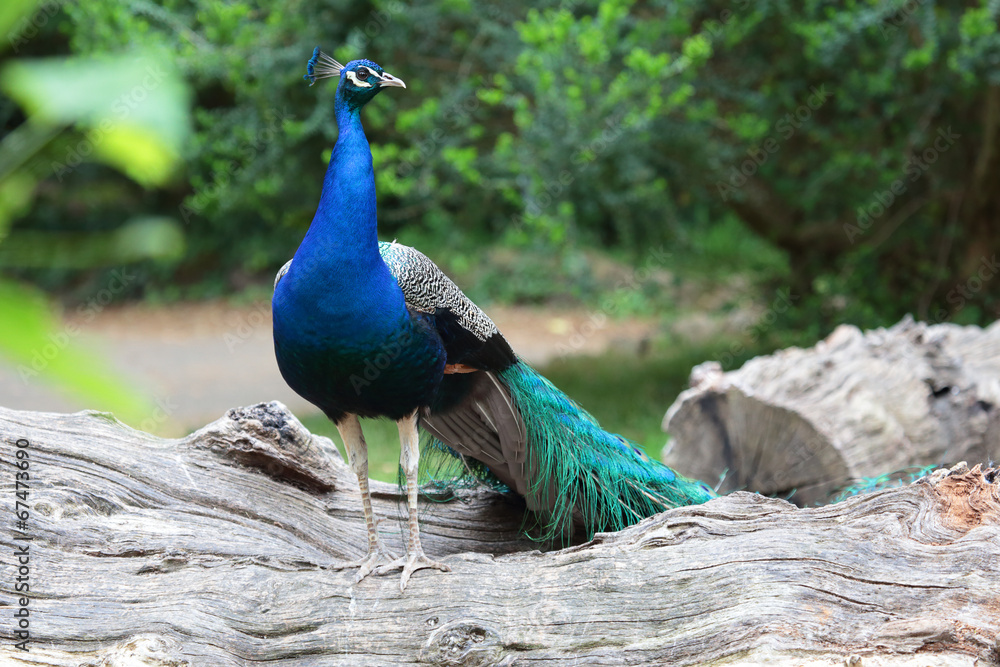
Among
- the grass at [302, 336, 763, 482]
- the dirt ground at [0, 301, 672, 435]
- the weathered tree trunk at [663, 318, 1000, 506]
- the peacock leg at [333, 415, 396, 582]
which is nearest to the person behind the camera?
the peacock leg at [333, 415, 396, 582]

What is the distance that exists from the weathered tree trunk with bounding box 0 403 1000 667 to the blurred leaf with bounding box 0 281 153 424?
2.15 m

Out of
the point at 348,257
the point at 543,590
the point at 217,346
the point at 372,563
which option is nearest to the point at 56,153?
the point at 348,257

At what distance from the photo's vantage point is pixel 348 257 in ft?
8.73

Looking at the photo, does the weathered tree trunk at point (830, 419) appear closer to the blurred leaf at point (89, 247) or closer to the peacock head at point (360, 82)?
the peacock head at point (360, 82)

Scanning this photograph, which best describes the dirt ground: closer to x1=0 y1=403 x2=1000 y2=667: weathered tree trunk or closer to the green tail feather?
x1=0 y1=403 x2=1000 y2=667: weathered tree trunk

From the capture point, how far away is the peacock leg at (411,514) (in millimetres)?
2832

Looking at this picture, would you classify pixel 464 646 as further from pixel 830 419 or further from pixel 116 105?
pixel 830 419

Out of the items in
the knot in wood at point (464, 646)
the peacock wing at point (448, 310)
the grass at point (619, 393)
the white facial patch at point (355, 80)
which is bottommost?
the knot in wood at point (464, 646)

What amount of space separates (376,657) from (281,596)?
37 cm

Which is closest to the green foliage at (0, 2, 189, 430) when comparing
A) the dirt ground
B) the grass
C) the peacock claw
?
the peacock claw

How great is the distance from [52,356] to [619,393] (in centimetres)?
726

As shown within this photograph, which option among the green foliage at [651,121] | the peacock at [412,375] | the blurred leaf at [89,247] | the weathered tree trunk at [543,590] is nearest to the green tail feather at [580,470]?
the peacock at [412,375]

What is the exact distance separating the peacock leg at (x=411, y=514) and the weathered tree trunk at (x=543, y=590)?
0.11ft

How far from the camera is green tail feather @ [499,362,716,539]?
3129 millimetres
